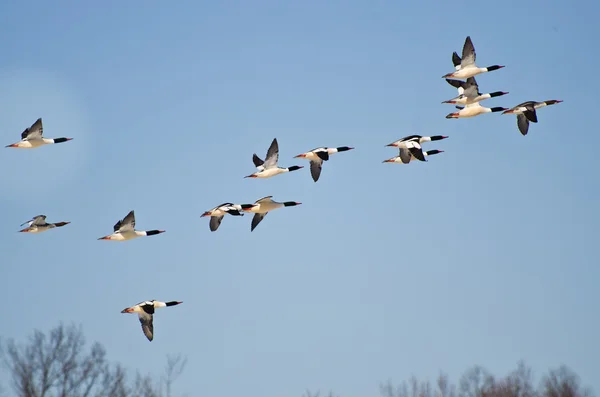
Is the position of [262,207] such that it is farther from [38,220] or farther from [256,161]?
[38,220]

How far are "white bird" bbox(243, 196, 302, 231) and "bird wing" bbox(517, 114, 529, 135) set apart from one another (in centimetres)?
831

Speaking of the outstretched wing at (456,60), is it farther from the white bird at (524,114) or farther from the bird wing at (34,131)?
the bird wing at (34,131)

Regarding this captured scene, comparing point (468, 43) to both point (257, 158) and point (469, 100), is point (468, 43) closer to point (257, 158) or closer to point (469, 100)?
point (469, 100)

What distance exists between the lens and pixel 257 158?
135 feet

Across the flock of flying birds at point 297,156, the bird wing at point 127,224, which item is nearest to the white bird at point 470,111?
the flock of flying birds at point 297,156

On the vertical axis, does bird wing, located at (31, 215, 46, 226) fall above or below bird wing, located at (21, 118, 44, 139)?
below

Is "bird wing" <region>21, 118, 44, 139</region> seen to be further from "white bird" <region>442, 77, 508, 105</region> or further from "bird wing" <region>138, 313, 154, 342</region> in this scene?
"white bird" <region>442, 77, 508, 105</region>

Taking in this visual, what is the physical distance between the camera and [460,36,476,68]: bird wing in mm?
42312

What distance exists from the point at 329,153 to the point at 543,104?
808 cm

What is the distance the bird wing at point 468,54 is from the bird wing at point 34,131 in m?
15.7

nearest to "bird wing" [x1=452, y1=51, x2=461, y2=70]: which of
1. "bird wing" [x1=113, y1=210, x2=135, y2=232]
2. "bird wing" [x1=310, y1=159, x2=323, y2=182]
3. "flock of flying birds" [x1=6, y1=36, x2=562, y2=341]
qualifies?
"flock of flying birds" [x1=6, y1=36, x2=562, y2=341]

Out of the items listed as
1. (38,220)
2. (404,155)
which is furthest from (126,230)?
(404,155)

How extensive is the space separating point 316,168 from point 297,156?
810 mm

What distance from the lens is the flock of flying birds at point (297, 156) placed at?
39.2 metres
